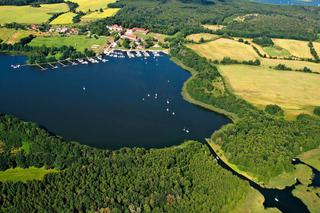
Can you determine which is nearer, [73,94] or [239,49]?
[73,94]

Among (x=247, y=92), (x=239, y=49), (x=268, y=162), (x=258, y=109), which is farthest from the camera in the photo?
(x=239, y=49)

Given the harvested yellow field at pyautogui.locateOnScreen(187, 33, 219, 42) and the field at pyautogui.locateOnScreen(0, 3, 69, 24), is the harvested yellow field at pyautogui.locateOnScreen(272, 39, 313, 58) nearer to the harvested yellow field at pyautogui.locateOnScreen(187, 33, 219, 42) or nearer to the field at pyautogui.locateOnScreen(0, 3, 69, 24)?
the harvested yellow field at pyautogui.locateOnScreen(187, 33, 219, 42)

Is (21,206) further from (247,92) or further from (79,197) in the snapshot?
(247,92)

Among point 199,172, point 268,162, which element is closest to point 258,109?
point 268,162

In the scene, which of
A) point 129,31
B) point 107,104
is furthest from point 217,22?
point 107,104

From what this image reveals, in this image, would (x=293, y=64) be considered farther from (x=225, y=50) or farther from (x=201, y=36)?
(x=201, y=36)

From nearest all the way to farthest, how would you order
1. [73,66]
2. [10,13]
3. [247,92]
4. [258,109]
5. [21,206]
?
1. [21,206]
2. [258,109]
3. [247,92]
4. [73,66]
5. [10,13]
